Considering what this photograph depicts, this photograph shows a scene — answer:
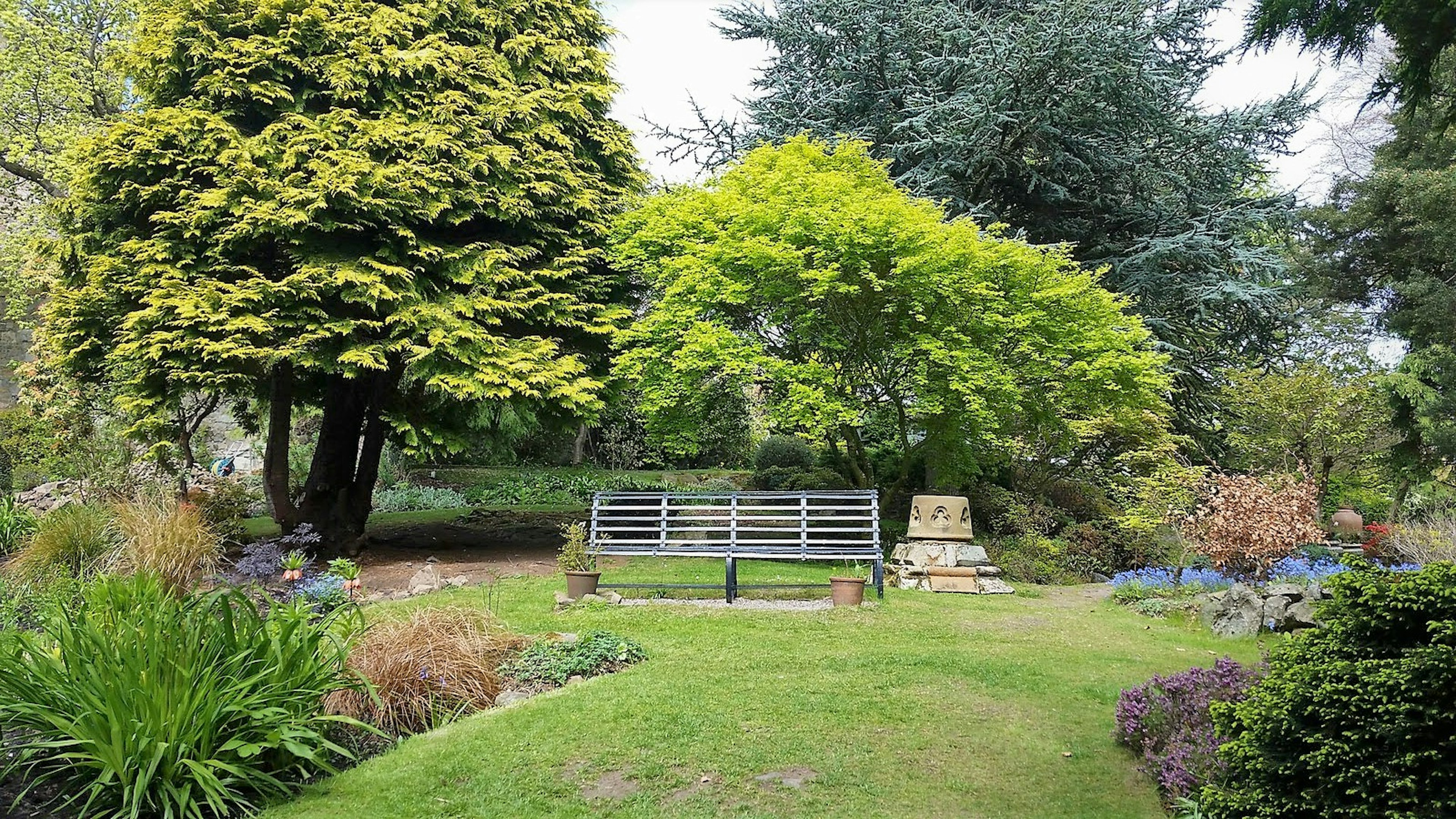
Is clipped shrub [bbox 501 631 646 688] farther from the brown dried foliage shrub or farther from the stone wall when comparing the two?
the brown dried foliage shrub

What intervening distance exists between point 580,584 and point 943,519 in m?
4.72

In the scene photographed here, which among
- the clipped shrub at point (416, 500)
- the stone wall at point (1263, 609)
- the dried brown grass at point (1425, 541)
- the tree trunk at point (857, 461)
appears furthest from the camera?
the clipped shrub at point (416, 500)

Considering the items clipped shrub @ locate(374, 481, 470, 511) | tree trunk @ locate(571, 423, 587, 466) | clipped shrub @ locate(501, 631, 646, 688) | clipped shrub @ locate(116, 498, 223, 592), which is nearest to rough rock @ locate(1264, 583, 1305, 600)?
clipped shrub @ locate(501, 631, 646, 688)

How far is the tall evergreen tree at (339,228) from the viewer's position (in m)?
10.8

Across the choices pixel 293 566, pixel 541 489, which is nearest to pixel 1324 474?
pixel 541 489

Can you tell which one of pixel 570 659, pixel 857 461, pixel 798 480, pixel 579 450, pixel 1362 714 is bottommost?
pixel 570 659

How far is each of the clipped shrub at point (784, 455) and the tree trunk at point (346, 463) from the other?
753cm

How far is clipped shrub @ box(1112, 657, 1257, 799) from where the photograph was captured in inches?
150

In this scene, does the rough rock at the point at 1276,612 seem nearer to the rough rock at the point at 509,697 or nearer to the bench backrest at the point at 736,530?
the bench backrest at the point at 736,530

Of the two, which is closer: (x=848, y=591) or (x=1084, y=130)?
(x=848, y=591)

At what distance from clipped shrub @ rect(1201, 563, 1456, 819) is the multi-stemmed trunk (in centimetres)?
1162

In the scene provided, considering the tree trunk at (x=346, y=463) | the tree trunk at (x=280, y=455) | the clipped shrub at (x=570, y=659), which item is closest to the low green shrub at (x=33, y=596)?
the clipped shrub at (x=570, y=659)

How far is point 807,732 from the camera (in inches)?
193

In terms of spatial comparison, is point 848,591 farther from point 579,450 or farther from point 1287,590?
point 579,450
